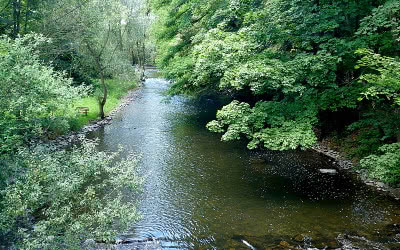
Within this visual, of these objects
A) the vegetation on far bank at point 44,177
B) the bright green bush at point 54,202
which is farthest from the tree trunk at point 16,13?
the bright green bush at point 54,202

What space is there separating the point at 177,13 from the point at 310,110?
17.3m

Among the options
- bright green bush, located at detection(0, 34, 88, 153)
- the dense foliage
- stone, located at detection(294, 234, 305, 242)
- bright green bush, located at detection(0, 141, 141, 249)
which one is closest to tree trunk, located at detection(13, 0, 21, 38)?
bright green bush, located at detection(0, 34, 88, 153)

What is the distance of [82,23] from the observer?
84.8 feet

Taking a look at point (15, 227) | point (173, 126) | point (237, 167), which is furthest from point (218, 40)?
point (173, 126)

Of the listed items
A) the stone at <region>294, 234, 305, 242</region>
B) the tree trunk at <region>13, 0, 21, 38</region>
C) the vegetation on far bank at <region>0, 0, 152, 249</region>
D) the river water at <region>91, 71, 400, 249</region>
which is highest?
the tree trunk at <region>13, 0, 21, 38</region>

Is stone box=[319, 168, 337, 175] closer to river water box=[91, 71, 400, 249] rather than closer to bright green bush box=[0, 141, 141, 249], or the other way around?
river water box=[91, 71, 400, 249]

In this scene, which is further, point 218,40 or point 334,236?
point 218,40

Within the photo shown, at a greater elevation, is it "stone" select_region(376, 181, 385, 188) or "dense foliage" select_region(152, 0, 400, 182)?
"dense foliage" select_region(152, 0, 400, 182)

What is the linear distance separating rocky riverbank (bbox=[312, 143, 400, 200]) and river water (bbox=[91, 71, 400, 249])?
62 cm

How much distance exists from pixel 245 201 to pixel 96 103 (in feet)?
79.1

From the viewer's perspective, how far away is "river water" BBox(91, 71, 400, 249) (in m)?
12.0

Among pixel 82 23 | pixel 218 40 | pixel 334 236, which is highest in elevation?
pixel 82 23

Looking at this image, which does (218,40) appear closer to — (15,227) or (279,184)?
(279,184)

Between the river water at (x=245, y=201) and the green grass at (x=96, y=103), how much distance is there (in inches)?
150
